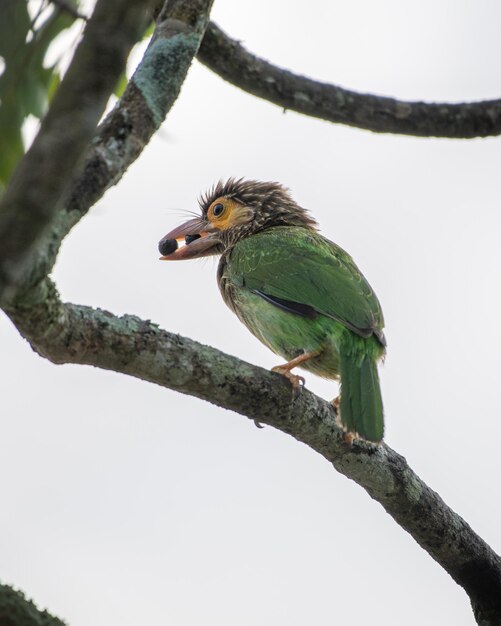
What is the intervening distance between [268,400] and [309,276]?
1.60 metres

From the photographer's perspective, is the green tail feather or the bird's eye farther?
the bird's eye

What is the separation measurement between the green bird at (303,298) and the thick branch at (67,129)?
219 centimetres

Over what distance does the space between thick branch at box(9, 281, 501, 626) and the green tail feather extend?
7 cm

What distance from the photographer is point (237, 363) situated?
3340 millimetres

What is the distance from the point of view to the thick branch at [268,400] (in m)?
2.95

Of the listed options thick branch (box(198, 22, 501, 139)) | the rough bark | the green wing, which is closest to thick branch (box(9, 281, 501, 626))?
the rough bark

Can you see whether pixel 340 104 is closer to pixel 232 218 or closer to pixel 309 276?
pixel 309 276

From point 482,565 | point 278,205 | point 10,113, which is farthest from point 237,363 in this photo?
point 278,205

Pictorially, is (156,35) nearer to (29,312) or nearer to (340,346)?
(29,312)

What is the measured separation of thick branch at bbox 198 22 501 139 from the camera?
12.6 ft

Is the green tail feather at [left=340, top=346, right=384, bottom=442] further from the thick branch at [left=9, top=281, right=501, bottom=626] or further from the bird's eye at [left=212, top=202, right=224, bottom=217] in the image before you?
the bird's eye at [left=212, top=202, right=224, bottom=217]

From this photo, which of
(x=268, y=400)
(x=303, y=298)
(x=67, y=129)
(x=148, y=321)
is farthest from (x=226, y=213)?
(x=67, y=129)

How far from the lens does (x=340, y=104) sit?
4035 millimetres

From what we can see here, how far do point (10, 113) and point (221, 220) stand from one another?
285 centimetres
